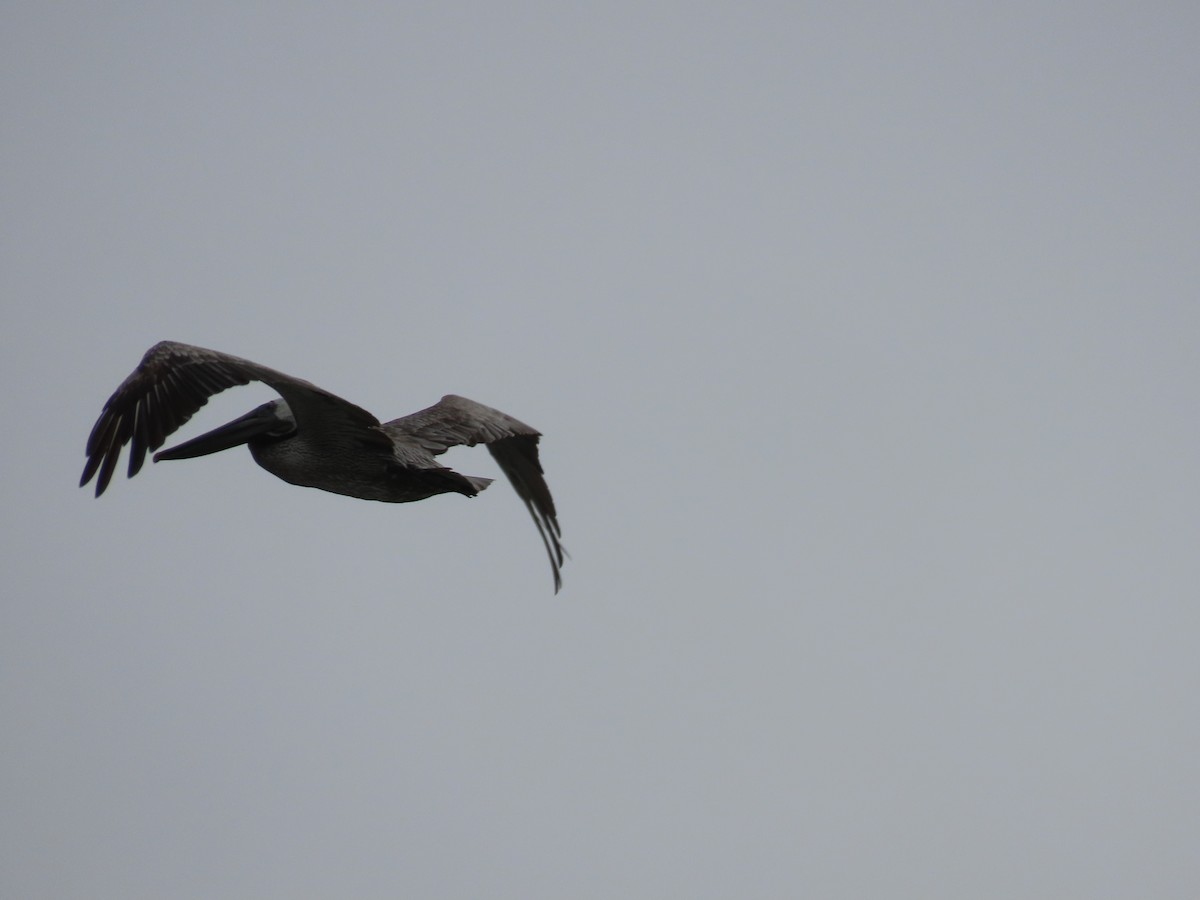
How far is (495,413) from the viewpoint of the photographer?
527 inches

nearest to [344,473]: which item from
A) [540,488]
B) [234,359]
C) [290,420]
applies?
[290,420]

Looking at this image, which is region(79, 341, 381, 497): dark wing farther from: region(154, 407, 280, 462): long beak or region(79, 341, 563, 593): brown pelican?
region(154, 407, 280, 462): long beak

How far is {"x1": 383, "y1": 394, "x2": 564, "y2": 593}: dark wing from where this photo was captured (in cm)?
1262

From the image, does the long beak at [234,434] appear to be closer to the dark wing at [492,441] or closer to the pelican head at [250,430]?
the pelican head at [250,430]

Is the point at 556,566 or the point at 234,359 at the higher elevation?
the point at 234,359

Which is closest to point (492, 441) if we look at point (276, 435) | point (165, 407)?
point (276, 435)

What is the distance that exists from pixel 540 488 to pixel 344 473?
2209 millimetres

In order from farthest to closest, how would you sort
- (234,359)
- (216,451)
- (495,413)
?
(495,413) → (216,451) → (234,359)

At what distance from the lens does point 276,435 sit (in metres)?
11.7

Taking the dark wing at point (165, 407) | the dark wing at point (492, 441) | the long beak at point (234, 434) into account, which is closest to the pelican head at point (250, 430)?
the long beak at point (234, 434)

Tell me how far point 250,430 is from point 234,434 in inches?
4.6

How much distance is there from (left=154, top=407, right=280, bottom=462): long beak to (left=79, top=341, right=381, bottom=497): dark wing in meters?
0.25

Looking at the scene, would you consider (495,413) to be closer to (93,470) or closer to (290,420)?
(290,420)

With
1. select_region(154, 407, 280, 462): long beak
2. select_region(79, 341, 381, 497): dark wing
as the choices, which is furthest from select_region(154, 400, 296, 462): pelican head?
select_region(79, 341, 381, 497): dark wing
